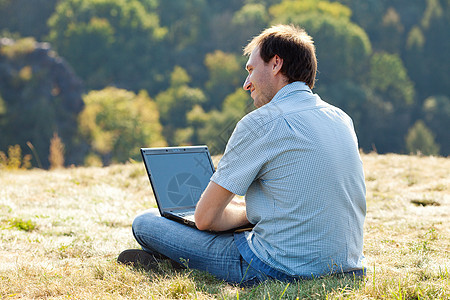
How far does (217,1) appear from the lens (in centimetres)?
7356

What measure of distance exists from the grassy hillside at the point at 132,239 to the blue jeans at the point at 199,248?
6cm

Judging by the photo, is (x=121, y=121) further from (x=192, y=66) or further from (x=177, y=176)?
(x=177, y=176)

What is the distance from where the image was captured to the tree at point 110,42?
60.1 metres

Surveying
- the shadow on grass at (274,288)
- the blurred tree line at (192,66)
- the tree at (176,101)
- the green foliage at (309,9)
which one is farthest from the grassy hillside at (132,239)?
the green foliage at (309,9)

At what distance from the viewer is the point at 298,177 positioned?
2.16 meters

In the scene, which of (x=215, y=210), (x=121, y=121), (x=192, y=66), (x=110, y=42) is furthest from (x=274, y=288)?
(x=192, y=66)

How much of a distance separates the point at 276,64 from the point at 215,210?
696 millimetres

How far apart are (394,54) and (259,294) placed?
6452 centimetres

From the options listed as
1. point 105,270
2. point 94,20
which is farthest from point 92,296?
point 94,20

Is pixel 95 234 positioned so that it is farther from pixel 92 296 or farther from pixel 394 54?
pixel 394 54

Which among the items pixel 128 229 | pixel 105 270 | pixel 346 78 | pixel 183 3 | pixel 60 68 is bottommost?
pixel 346 78

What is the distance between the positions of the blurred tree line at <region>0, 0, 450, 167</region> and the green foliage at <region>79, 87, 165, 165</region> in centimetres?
14

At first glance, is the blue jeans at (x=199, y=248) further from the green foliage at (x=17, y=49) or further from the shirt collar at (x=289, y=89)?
the green foliage at (x=17, y=49)

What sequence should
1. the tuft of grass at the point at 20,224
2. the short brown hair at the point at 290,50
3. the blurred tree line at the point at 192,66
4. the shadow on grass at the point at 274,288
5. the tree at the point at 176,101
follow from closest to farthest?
the shadow on grass at the point at 274,288, the short brown hair at the point at 290,50, the tuft of grass at the point at 20,224, the blurred tree line at the point at 192,66, the tree at the point at 176,101
